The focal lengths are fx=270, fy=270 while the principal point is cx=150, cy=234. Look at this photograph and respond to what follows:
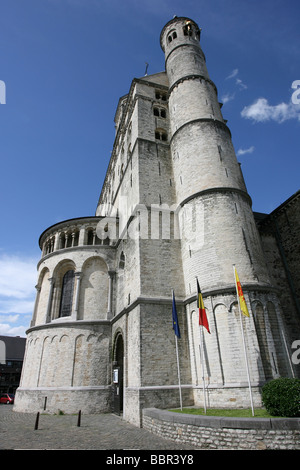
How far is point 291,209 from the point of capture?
802 inches

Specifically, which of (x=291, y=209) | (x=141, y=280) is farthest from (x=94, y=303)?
(x=291, y=209)

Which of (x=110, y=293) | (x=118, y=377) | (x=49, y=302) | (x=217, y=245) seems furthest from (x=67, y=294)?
(x=217, y=245)

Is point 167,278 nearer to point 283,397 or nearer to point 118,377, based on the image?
point 118,377

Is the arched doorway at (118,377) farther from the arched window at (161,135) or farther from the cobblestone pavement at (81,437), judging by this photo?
the arched window at (161,135)

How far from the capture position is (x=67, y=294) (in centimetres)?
2167

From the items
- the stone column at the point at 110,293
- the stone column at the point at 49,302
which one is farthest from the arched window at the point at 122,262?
the stone column at the point at 49,302

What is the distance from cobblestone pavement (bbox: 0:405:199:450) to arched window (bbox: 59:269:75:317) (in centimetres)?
834

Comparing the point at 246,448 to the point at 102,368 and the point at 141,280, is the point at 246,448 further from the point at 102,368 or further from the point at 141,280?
the point at 102,368

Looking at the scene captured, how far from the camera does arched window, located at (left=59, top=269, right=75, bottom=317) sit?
2105 cm

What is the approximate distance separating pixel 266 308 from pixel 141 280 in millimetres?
6503

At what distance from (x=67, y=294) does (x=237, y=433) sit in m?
16.7

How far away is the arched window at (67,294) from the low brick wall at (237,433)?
13974mm

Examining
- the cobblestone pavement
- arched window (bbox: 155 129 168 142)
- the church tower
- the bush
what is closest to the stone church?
the church tower

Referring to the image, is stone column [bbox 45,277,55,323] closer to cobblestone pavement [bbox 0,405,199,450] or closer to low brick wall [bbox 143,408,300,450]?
cobblestone pavement [bbox 0,405,199,450]
